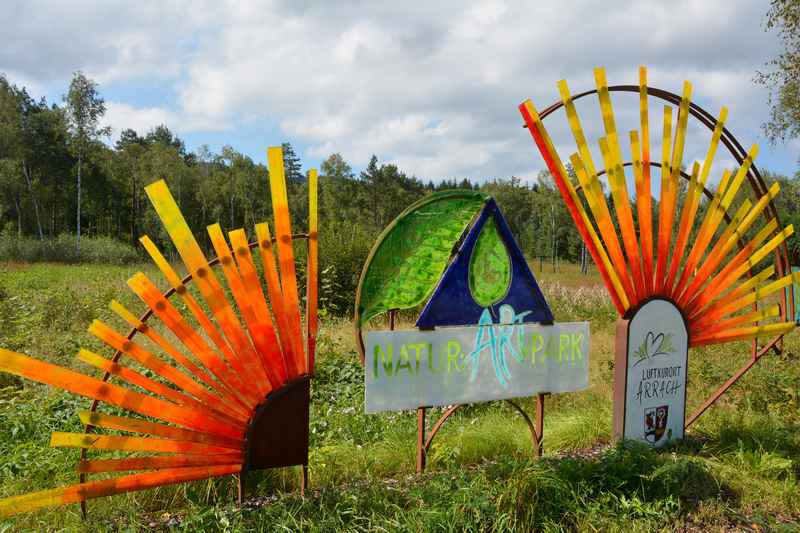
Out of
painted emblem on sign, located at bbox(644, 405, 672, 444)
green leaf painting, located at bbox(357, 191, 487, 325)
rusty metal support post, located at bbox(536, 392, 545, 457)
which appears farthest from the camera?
painted emblem on sign, located at bbox(644, 405, 672, 444)

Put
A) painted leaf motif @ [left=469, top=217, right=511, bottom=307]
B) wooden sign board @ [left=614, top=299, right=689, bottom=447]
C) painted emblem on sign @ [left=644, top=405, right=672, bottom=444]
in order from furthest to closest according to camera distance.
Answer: painted emblem on sign @ [left=644, top=405, right=672, bottom=444]
wooden sign board @ [left=614, top=299, right=689, bottom=447]
painted leaf motif @ [left=469, top=217, right=511, bottom=307]

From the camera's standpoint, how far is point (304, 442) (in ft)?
10.5

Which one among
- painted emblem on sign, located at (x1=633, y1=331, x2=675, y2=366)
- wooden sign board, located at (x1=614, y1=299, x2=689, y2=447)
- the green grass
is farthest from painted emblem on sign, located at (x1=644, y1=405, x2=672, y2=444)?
painted emblem on sign, located at (x1=633, y1=331, x2=675, y2=366)

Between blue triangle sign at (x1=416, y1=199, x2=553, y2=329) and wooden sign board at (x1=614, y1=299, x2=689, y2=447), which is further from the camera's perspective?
wooden sign board at (x1=614, y1=299, x2=689, y2=447)

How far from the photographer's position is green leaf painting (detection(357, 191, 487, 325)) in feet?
11.0

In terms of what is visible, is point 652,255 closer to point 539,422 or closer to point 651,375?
point 651,375

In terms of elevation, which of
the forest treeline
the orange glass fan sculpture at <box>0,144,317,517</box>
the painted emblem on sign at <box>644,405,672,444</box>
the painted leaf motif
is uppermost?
the forest treeline

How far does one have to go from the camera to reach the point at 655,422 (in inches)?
174

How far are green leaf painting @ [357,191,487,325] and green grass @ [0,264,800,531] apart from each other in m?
1.09

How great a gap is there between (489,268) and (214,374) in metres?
1.86

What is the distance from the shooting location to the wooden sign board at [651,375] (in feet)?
13.9

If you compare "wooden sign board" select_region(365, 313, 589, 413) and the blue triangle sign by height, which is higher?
the blue triangle sign

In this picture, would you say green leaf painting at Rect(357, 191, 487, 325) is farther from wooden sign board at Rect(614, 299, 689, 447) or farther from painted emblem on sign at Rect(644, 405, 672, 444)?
painted emblem on sign at Rect(644, 405, 672, 444)

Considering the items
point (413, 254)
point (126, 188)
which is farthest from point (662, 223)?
point (126, 188)
